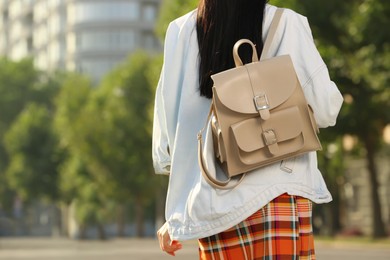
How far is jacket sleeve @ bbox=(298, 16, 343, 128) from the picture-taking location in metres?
3.67

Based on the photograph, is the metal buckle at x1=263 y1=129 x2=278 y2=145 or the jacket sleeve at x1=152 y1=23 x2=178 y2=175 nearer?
the metal buckle at x1=263 y1=129 x2=278 y2=145

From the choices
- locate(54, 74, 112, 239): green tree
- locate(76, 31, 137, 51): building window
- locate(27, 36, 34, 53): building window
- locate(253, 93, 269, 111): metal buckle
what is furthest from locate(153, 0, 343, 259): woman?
locate(27, 36, 34, 53): building window

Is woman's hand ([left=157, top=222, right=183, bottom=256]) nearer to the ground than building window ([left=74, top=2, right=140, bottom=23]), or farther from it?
nearer to the ground

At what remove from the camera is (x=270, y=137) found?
3.54 meters

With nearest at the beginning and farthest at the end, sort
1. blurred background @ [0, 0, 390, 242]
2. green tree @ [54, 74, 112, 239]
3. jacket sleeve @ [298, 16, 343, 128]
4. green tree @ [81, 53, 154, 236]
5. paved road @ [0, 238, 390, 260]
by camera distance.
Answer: jacket sleeve @ [298, 16, 343, 128] → paved road @ [0, 238, 390, 260] → blurred background @ [0, 0, 390, 242] → green tree @ [81, 53, 154, 236] → green tree @ [54, 74, 112, 239]

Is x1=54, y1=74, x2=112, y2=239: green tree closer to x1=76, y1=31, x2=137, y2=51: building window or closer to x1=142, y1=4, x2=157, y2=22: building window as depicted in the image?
x1=76, y1=31, x2=137, y2=51: building window

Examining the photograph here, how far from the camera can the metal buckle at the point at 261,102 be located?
3537 mm

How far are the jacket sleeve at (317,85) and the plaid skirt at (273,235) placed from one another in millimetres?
315

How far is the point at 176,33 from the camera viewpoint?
3811 mm

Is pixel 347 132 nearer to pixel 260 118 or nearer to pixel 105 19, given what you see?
pixel 260 118

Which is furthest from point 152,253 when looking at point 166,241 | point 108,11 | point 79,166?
point 108,11

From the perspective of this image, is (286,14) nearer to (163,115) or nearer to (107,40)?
(163,115)

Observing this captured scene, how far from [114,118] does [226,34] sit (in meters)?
57.8

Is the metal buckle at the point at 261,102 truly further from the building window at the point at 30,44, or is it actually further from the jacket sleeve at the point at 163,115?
the building window at the point at 30,44
